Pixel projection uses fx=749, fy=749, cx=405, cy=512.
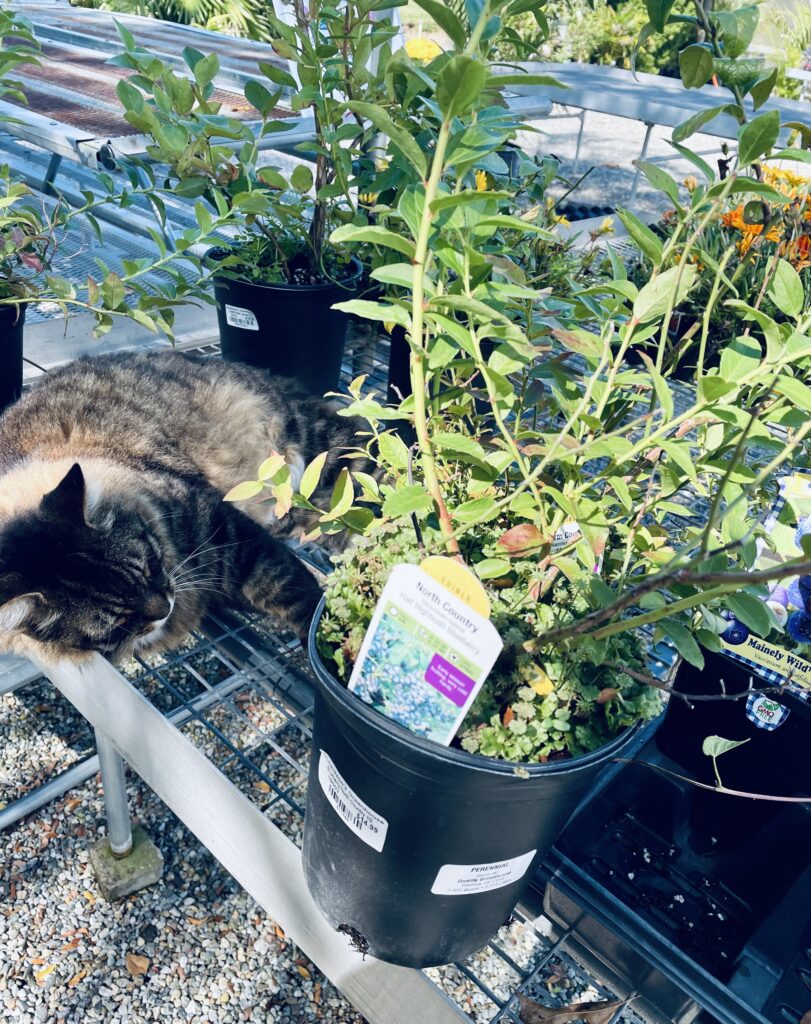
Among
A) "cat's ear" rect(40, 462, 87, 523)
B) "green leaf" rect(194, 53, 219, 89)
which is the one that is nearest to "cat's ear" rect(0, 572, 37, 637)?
"cat's ear" rect(40, 462, 87, 523)

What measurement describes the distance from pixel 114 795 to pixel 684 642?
1146mm

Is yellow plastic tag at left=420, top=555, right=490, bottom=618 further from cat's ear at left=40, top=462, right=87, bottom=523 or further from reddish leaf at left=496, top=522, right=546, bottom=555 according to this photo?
cat's ear at left=40, top=462, right=87, bottom=523

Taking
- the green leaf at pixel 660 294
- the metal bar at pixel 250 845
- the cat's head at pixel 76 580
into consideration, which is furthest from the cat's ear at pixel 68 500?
the green leaf at pixel 660 294

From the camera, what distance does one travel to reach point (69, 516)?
1252mm

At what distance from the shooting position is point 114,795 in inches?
55.4

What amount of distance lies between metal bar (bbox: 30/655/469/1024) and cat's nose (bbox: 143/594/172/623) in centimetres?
28

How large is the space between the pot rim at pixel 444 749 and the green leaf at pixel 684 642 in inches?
4.1

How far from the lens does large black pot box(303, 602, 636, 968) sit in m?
0.67

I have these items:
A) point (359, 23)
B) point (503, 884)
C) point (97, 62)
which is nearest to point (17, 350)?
point (359, 23)

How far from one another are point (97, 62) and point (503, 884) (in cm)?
322

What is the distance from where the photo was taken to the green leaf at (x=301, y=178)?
1.59 m

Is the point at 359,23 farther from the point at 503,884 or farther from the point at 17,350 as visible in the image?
the point at 503,884

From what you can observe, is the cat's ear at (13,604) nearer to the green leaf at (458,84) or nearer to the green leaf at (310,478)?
the green leaf at (310,478)

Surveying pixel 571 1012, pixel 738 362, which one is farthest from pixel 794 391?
pixel 571 1012
